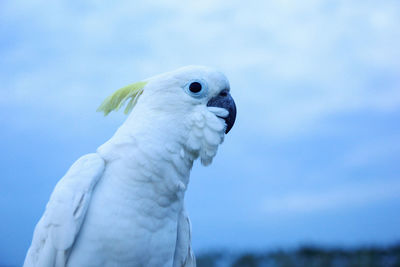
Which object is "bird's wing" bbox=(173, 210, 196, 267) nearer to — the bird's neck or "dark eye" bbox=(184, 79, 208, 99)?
the bird's neck

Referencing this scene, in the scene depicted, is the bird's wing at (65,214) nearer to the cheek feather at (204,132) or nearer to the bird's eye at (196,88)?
the cheek feather at (204,132)

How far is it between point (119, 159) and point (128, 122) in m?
0.26

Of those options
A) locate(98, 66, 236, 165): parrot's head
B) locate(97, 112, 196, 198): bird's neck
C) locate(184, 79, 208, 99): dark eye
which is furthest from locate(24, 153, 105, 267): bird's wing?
locate(184, 79, 208, 99): dark eye

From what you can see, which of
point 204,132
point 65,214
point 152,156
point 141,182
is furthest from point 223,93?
point 65,214

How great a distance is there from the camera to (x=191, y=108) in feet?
7.33

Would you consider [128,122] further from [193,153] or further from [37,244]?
[37,244]

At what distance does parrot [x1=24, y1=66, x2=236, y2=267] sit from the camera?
6.81ft

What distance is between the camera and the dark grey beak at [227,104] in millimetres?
2326

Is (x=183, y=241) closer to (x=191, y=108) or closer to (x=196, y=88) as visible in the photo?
(x=191, y=108)

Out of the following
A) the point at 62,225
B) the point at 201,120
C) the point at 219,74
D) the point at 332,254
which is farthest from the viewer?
the point at 332,254

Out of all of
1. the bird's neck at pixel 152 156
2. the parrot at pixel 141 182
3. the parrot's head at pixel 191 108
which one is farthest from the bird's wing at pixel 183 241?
A: the parrot's head at pixel 191 108

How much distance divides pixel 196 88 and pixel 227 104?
0.23 metres

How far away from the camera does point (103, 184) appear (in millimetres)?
2176

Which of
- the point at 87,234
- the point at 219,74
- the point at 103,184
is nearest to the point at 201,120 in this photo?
the point at 219,74
